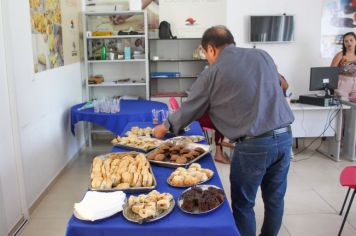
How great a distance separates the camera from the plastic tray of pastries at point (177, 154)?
6.59ft

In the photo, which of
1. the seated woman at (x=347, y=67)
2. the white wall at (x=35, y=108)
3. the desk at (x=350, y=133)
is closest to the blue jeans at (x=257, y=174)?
the white wall at (x=35, y=108)

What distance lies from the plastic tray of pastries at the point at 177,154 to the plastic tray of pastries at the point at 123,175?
10 centimetres

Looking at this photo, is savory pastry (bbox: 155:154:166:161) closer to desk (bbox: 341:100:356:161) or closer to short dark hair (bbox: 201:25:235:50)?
short dark hair (bbox: 201:25:235:50)

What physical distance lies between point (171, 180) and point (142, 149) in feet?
1.76

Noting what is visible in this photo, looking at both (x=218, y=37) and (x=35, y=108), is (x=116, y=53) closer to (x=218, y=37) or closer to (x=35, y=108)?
(x=35, y=108)

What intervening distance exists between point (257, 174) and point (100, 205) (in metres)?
0.90

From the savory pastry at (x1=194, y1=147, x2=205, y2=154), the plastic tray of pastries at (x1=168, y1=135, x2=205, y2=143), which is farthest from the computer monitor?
the savory pastry at (x1=194, y1=147, x2=205, y2=154)

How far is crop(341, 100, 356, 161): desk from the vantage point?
14.8 ft

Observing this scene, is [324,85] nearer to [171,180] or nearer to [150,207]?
[171,180]

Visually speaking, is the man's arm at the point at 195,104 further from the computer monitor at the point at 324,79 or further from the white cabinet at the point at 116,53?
the white cabinet at the point at 116,53

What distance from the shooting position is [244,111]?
6.17 feet

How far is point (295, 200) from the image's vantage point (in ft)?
11.2

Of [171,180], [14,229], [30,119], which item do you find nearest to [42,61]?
[30,119]

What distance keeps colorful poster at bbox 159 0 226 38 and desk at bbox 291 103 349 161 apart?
1912 millimetres
